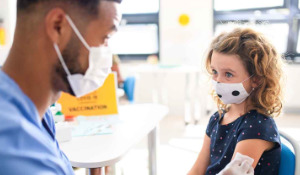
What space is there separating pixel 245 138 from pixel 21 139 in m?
0.74

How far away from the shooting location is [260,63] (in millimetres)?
1166

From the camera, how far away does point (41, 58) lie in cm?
69

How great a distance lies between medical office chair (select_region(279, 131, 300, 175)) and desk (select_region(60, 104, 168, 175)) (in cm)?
52

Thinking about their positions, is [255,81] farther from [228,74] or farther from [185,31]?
[185,31]

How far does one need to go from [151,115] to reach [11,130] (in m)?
0.98

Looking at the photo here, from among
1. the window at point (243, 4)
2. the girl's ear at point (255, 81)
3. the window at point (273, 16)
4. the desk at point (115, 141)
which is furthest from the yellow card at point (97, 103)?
the window at point (243, 4)

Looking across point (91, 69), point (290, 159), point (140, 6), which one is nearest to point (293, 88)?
point (140, 6)

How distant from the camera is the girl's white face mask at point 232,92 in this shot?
1191 millimetres

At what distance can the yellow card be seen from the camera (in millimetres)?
1527

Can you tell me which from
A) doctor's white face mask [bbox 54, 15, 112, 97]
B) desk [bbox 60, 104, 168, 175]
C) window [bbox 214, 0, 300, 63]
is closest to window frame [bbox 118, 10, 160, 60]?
window [bbox 214, 0, 300, 63]

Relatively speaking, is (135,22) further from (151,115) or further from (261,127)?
(261,127)

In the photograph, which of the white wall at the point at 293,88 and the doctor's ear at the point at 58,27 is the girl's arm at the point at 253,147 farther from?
the white wall at the point at 293,88

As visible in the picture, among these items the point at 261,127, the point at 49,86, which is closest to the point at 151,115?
the point at 261,127

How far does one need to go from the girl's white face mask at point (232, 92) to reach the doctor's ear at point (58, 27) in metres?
0.69
